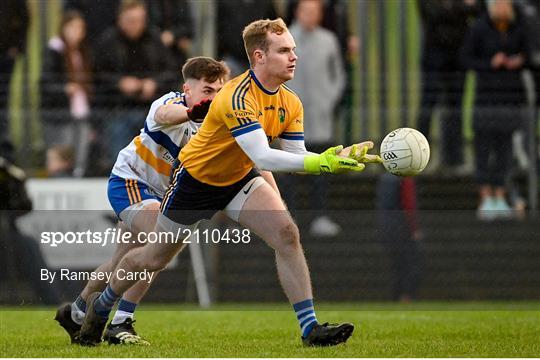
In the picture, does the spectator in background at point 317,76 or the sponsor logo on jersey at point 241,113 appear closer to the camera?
the sponsor logo on jersey at point 241,113

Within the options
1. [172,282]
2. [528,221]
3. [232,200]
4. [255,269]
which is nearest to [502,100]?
[528,221]

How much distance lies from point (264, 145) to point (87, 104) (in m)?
6.35

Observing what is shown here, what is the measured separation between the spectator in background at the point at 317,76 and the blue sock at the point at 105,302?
209 inches

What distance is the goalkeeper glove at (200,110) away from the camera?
8094mm

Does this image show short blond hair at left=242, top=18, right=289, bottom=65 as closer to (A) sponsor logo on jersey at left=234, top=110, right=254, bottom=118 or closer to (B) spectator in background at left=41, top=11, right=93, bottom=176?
(A) sponsor logo on jersey at left=234, top=110, right=254, bottom=118

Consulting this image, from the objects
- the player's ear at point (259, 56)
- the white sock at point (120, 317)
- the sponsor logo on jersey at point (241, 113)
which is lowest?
the white sock at point (120, 317)

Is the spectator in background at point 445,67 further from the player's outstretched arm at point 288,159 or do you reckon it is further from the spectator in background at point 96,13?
the player's outstretched arm at point 288,159

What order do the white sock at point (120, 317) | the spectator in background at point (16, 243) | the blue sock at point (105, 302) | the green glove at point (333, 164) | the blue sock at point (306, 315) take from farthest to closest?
the spectator in background at point (16, 243) < the white sock at point (120, 317) < the blue sock at point (105, 302) < the blue sock at point (306, 315) < the green glove at point (333, 164)

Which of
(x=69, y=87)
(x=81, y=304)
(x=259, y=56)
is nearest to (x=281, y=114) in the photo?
(x=259, y=56)

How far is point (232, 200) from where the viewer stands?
807 cm

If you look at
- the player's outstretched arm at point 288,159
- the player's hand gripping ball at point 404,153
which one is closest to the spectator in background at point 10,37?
the player's outstretched arm at point 288,159

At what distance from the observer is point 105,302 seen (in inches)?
324

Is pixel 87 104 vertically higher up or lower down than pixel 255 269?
higher up

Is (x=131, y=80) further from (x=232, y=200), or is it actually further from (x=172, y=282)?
(x=232, y=200)
